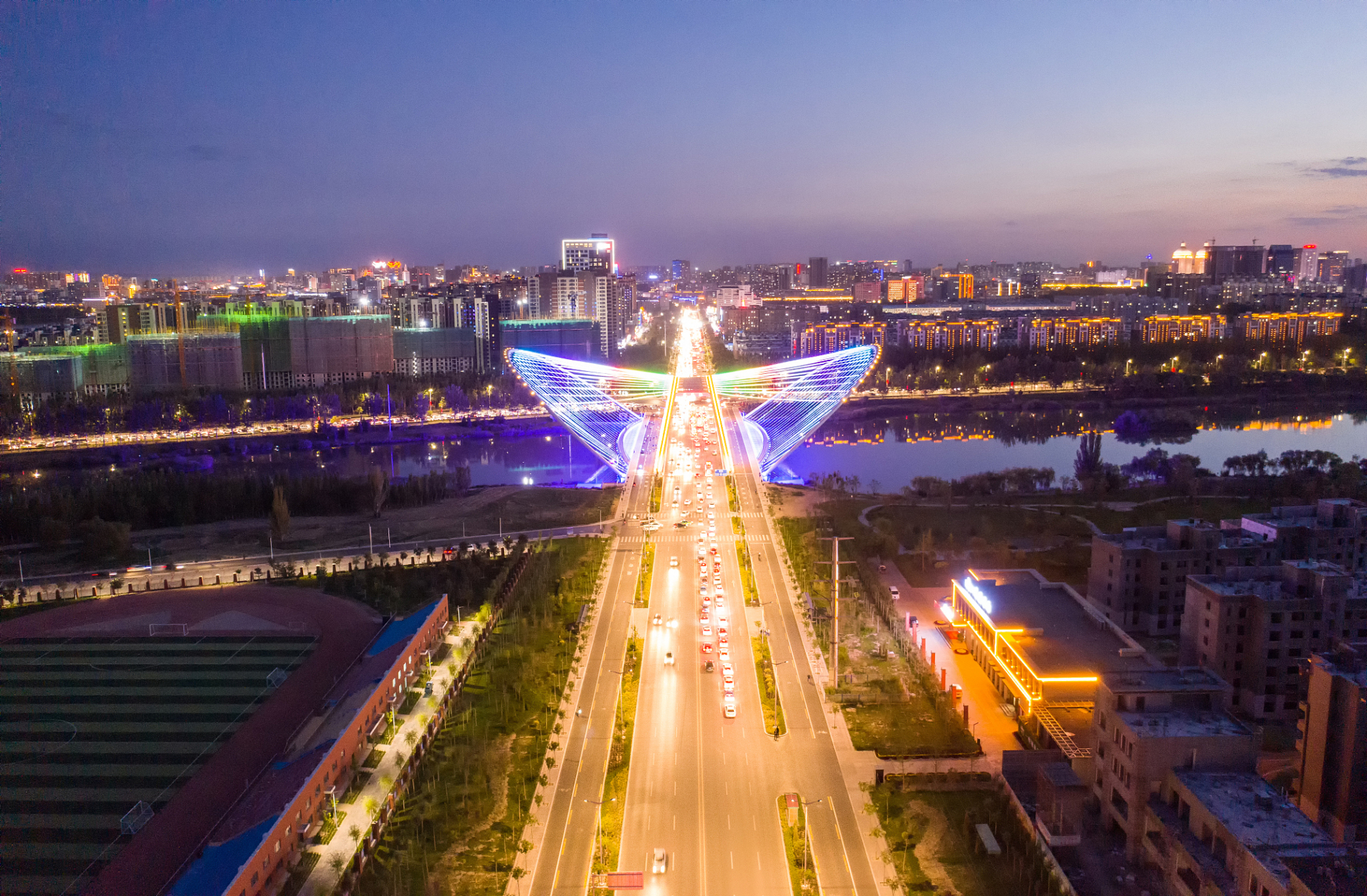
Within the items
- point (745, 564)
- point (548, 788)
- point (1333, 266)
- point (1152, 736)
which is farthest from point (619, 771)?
point (1333, 266)

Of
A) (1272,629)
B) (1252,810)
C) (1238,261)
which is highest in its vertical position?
(1238,261)

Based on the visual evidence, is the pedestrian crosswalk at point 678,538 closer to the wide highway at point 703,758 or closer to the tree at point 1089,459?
the wide highway at point 703,758

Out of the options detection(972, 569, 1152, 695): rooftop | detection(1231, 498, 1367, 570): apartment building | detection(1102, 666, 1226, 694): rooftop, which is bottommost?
detection(972, 569, 1152, 695): rooftop

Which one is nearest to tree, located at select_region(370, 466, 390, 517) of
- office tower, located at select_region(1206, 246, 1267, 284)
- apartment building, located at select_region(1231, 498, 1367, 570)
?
apartment building, located at select_region(1231, 498, 1367, 570)

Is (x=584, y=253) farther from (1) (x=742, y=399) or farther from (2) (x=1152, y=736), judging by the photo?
(2) (x=1152, y=736)

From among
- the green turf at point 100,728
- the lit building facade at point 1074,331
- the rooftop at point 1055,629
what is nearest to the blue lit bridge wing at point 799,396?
the rooftop at point 1055,629

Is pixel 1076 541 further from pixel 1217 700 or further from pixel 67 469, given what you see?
pixel 67 469

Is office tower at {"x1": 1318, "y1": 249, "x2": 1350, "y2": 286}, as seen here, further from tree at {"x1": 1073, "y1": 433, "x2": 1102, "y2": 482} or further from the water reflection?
tree at {"x1": 1073, "y1": 433, "x2": 1102, "y2": 482}
